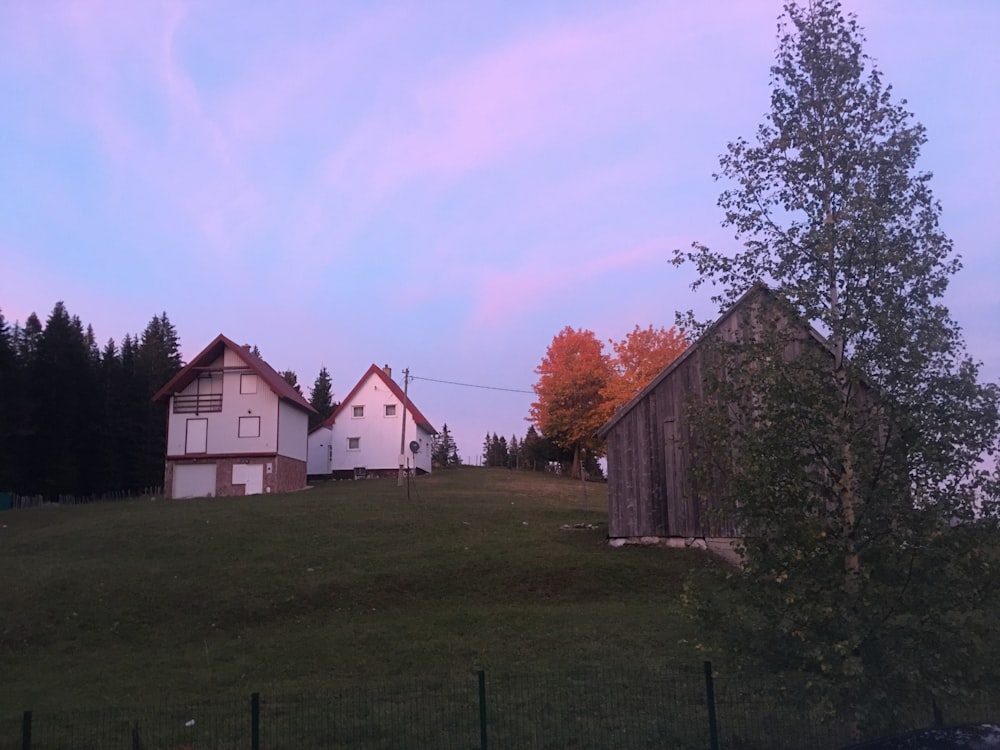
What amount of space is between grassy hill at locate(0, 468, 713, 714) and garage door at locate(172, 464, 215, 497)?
42.9 ft

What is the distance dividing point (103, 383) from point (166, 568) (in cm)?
4909

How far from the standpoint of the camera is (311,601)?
21391mm

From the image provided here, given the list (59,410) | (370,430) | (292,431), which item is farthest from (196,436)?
(59,410)

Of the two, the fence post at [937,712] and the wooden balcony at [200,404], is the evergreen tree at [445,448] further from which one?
the fence post at [937,712]

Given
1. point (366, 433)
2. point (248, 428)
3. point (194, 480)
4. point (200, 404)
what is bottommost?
point (194, 480)

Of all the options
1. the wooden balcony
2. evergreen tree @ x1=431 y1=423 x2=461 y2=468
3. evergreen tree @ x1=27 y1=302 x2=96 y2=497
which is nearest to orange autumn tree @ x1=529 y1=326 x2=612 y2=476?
the wooden balcony

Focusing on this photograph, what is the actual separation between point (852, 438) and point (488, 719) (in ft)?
19.9

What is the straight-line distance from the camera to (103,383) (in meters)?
68.6

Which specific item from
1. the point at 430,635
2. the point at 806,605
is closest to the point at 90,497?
the point at 430,635

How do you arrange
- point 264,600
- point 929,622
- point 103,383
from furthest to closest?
1. point 103,383
2. point 264,600
3. point 929,622

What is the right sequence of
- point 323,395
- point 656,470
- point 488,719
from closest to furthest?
point 488,719, point 656,470, point 323,395

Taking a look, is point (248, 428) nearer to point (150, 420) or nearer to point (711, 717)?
point (150, 420)

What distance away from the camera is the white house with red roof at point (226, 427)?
48.1 m

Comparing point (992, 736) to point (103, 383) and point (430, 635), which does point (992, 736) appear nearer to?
point (430, 635)
